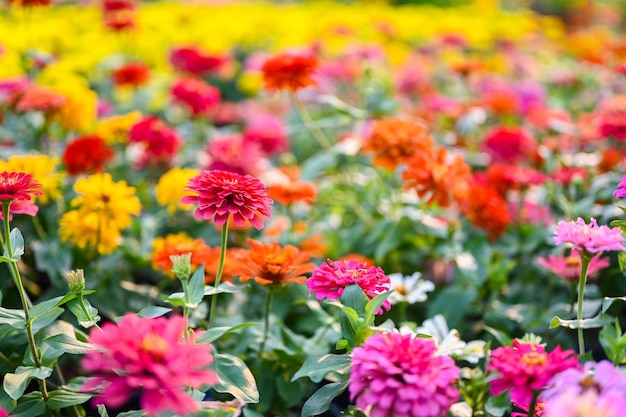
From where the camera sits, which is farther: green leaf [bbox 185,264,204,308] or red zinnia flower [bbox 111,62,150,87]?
red zinnia flower [bbox 111,62,150,87]

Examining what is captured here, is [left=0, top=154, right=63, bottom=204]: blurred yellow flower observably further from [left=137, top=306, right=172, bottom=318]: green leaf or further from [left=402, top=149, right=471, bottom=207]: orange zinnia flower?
[left=402, top=149, right=471, bottom=207]: orange zinnia flower

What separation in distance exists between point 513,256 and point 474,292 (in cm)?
33

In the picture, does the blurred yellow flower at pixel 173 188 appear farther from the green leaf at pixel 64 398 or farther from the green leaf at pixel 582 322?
the green leaf at pixel 582 322

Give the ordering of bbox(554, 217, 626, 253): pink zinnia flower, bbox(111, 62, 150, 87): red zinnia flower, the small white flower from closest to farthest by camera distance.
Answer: bbox(554, 217, 626, 253): pink zinnia flower → the small white flower → bbox(111, 62, 150, 87): red zinnia flower

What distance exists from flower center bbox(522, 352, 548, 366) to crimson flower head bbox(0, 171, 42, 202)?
0.79m

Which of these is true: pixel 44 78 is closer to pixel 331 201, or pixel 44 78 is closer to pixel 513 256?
pixel 331 201

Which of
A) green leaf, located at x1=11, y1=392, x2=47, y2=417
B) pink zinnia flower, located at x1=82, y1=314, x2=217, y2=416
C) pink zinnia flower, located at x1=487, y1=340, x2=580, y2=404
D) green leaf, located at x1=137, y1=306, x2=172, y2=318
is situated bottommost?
green leaf, located at x1=11, y1=392, x2=47, y2=417

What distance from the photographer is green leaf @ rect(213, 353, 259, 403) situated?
1.06 m

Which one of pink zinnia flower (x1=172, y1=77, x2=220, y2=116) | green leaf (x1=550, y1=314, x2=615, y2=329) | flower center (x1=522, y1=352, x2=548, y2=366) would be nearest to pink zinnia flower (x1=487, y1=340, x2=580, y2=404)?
flower center (x1=522, y1=352, x2=548, y2=366)

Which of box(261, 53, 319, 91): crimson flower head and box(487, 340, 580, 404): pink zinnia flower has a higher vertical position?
box(261, 53, 319, 91): crimson flower head

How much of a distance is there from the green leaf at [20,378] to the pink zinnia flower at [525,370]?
74cm

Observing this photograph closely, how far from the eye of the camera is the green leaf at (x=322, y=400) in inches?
40.9

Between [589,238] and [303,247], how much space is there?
851 millimetres

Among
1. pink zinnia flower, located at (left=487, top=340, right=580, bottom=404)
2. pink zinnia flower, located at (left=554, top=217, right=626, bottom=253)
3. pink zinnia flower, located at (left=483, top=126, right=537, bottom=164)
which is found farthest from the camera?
pink zinnia flower, located at (left=483, top=126, right=537, bottom=164)
